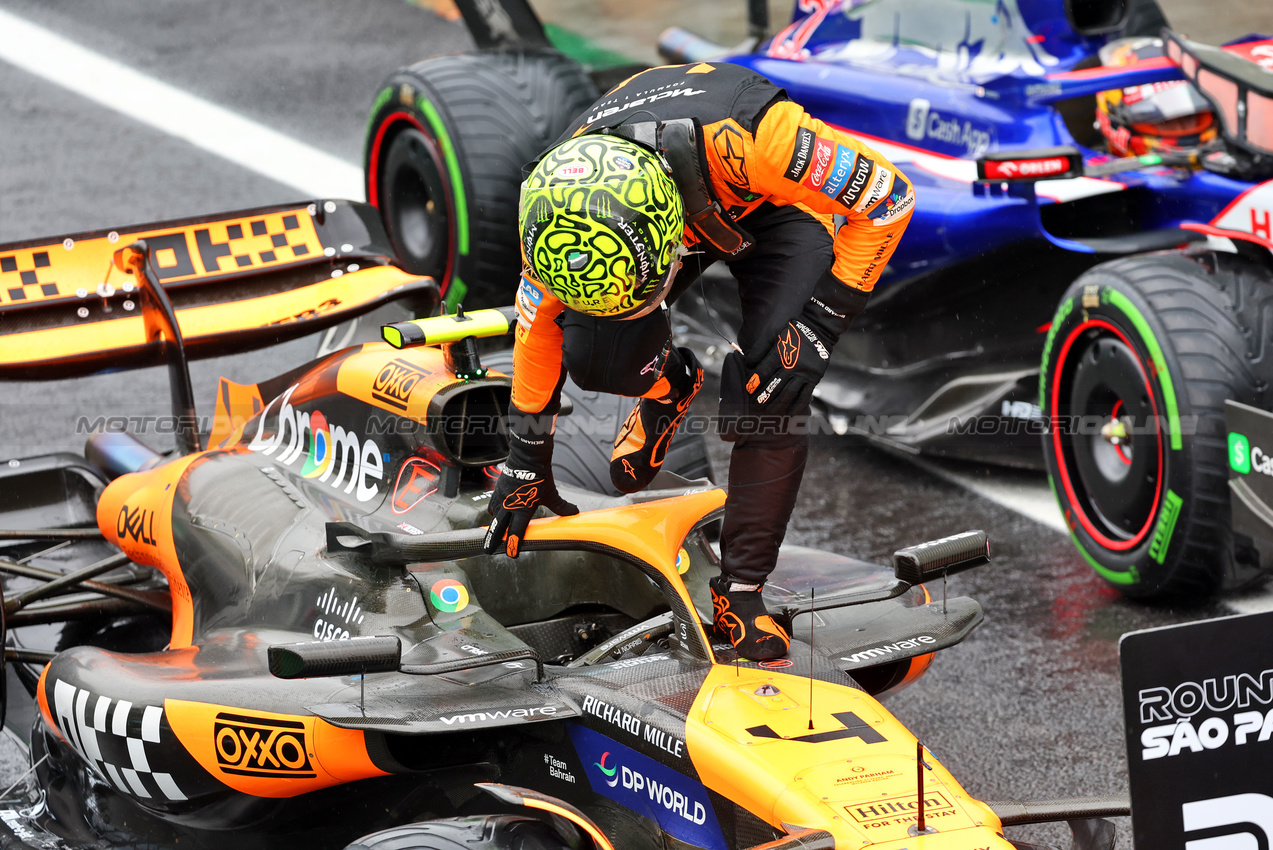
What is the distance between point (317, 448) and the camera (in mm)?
4691

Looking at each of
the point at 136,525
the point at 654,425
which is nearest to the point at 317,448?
the point at 136,525

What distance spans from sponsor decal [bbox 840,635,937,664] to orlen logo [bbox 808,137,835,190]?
110 centimetres

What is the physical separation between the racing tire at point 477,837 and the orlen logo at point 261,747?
55 cm

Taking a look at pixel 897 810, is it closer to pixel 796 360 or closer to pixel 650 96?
pixel 796 360

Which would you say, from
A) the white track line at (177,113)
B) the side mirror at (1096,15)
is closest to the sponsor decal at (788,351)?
the side mirror at (1096,15)

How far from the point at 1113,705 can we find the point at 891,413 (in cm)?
203

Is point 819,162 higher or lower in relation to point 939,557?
higher

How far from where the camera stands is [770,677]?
3.59 m

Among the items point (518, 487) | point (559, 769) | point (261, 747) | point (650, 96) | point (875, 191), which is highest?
point (650, 96)

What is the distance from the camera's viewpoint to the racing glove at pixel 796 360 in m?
3.86

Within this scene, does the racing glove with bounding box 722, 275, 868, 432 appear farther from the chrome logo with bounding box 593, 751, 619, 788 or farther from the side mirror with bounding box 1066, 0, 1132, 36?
the side mirror with bounding box 1066, 0, 1132, 36

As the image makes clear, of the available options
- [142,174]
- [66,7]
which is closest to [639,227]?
[142,174]

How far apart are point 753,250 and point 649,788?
4.60ft

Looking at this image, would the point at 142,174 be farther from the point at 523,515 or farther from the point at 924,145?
the point at 523,515
